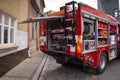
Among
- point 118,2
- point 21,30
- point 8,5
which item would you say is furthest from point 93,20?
point 118,2

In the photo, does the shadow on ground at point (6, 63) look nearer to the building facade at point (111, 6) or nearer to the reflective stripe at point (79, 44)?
the reflective stripe at point (79, 44)

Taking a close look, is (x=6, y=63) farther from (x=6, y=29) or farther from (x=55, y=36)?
(x=55, y=36)

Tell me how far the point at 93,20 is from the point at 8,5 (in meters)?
3.63

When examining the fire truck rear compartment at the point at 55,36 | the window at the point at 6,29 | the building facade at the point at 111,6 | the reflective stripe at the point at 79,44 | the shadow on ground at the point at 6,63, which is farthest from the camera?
the building facade at the point at 111,6

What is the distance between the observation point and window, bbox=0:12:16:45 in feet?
19.8

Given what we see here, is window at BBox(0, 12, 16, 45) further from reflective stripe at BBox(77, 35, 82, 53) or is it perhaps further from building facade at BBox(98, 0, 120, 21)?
building facade at BBox(98, 0, 120, 21)

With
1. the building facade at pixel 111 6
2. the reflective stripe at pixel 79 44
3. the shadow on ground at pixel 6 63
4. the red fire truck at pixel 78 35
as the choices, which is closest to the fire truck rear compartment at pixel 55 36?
the red fire truck at pixel 78 35

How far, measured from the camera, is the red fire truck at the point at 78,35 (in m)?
5.55

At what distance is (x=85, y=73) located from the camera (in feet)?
22.9

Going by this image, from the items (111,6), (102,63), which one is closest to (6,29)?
(102,63)

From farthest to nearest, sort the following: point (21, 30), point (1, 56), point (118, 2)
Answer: point (118, 2)
point (21, 30)
point (1, 56)

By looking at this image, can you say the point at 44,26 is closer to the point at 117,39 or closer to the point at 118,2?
the point at 117,39

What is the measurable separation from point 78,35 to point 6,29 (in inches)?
125

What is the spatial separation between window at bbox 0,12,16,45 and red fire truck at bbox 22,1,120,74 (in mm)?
889
